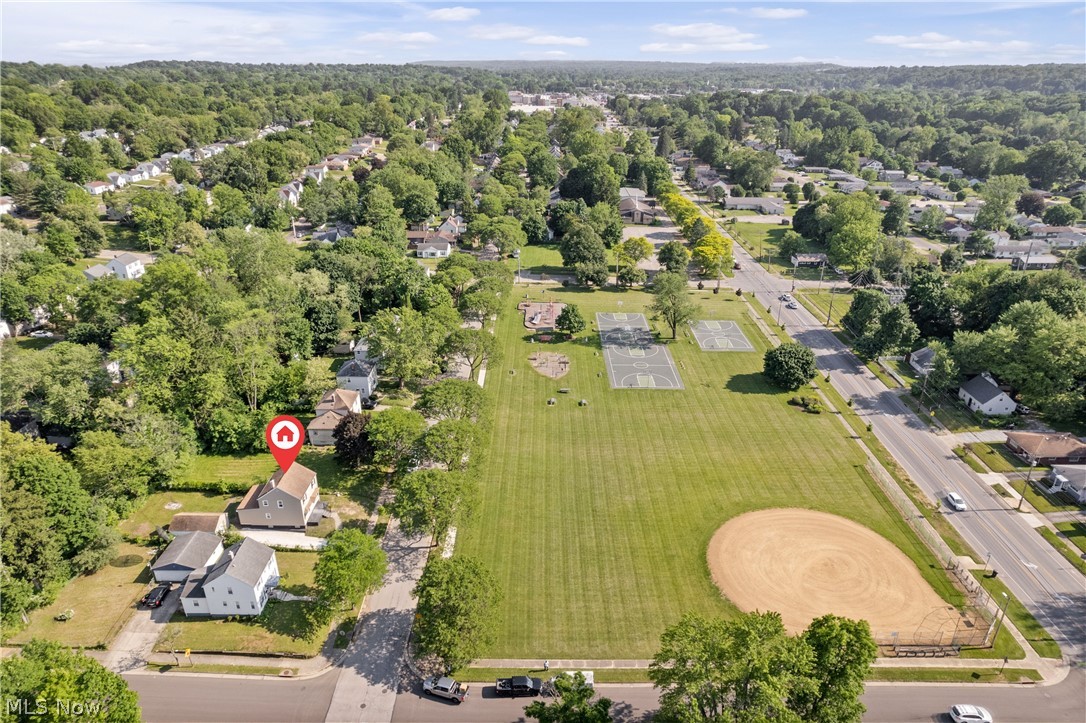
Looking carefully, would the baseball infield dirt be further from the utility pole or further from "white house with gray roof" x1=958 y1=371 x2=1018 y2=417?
"white house with gray roof" x1=958 y1=371 x2=1018 y2=417

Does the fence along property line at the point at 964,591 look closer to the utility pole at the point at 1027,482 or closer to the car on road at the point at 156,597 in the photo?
the utility pole at the point at 1027,482

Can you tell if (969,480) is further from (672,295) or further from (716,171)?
(716,171)

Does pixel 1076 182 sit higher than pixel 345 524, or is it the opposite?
pixel 1076 182

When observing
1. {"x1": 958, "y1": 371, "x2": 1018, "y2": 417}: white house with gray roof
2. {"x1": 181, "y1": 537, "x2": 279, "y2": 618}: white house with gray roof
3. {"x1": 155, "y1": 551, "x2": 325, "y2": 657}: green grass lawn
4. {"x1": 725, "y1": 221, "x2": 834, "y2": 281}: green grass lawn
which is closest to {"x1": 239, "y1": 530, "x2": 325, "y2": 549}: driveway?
{"x1": 181, "y1": 537, "x2": 279, "y2": 618}: white house with gray roof

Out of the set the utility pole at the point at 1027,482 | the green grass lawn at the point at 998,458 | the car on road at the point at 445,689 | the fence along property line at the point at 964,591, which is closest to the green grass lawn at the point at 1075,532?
the utility pole at the point at 1027,482

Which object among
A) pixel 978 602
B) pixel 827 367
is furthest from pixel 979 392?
pixel 978 602
